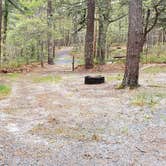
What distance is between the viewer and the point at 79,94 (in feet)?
35.4

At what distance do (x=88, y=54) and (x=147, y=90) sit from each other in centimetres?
880

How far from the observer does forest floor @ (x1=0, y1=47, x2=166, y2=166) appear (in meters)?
5.26

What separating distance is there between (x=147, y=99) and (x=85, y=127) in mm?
3013

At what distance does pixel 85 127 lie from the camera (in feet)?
22.8

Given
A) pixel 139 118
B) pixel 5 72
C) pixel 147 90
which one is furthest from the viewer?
pixel 5 72

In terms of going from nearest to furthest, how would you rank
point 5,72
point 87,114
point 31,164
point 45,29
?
point 31,164, point 87,114, point 5,72, point 45,29

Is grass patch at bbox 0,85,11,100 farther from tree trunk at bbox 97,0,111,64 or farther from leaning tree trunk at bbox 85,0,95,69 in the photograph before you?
tree trunk at bbox 97,0,111,64

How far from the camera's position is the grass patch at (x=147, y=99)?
8.94 meters

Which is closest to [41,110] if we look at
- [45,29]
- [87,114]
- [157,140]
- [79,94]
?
[87,114]

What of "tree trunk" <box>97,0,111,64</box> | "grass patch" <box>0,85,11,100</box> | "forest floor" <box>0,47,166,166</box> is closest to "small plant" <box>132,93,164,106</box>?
"forest floor" <box>0,47,166,166</box>

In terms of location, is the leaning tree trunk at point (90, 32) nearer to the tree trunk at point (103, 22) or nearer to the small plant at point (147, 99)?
the tree trunk at point (103, 22)

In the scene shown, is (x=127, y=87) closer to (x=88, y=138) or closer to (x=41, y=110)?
(x=41, y=110)

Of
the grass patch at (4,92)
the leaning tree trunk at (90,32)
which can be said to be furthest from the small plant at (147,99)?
the leaning tree trunk at (90,32)

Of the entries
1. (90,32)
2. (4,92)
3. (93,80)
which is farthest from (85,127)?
Result: (90,32)
